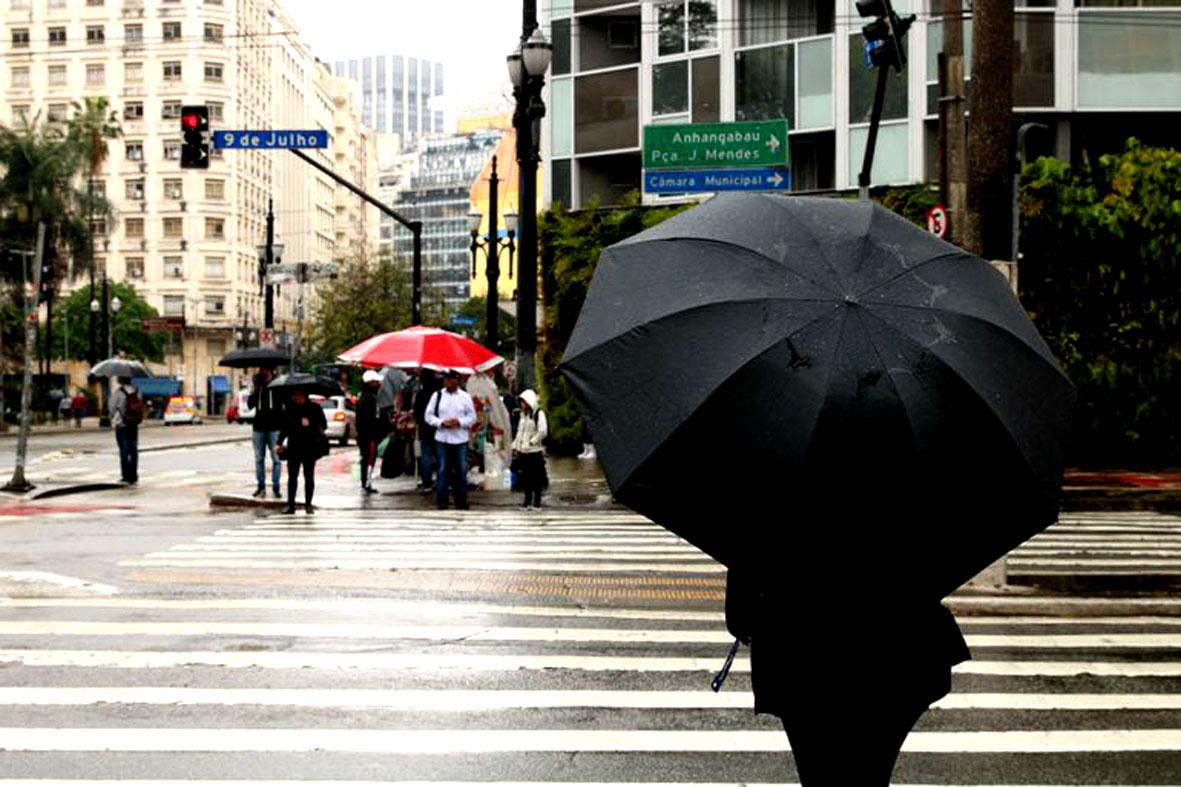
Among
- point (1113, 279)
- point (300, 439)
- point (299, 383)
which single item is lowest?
point (300, 439)

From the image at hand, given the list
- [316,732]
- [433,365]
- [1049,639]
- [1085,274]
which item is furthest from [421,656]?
[1085,274]

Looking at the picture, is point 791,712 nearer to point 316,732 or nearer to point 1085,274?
point 316,732

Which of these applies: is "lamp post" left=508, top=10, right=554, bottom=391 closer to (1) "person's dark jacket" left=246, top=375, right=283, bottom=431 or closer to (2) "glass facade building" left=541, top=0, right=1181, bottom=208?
(1) "person's dark jacket" left=246, top=375, right=283, bottom=431

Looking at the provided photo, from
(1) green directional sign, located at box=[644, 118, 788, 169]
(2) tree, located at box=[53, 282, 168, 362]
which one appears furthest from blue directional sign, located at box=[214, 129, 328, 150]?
(2) tree, located at box=[53, 282, 168, 362]

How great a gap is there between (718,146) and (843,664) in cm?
1750

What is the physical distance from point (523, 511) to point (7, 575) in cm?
824

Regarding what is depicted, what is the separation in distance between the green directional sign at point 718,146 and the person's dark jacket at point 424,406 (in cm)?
472

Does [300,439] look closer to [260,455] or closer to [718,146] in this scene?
[260,455]

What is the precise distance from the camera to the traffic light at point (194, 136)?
25688 millimetres

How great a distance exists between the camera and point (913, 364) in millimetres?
3908

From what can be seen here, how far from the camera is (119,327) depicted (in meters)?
89.7

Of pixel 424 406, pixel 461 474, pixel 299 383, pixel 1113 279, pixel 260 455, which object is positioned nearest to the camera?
pixel 461 474

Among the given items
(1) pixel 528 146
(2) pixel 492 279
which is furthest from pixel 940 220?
(2) pixel 492 279

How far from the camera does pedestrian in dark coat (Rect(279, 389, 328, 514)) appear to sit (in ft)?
64.1
